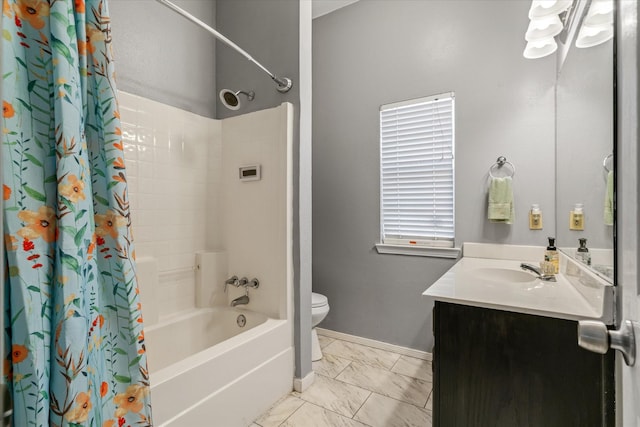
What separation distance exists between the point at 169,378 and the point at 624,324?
146 centimetres

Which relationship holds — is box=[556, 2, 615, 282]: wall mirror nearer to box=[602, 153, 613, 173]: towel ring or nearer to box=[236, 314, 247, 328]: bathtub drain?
box=[602, 153, 613, 173]: towel ring

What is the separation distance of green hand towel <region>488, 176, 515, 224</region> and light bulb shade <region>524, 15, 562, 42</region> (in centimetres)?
82

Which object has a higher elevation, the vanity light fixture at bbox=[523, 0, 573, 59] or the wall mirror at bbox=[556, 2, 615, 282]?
the vanity light fixture at bbox=[523, 0, 573, 59]

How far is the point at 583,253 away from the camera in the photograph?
53.9 inches

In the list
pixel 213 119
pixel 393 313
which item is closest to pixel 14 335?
pixel 213 119

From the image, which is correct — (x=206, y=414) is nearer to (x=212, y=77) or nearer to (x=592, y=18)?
(x=212, y=77)

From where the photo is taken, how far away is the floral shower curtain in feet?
2.35

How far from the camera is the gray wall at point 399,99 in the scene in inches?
83.7

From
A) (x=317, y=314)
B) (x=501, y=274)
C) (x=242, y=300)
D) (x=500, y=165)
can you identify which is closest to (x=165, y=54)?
(x=242, y=300)

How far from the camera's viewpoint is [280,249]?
6.57ft

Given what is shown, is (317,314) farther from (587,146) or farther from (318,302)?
(587,146)

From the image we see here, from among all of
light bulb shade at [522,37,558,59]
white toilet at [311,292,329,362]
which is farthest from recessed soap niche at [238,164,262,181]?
light bulb shade at [522,37,558,59]

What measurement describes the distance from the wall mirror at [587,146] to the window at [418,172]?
67cm

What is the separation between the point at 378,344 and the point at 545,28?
2.37 metres
